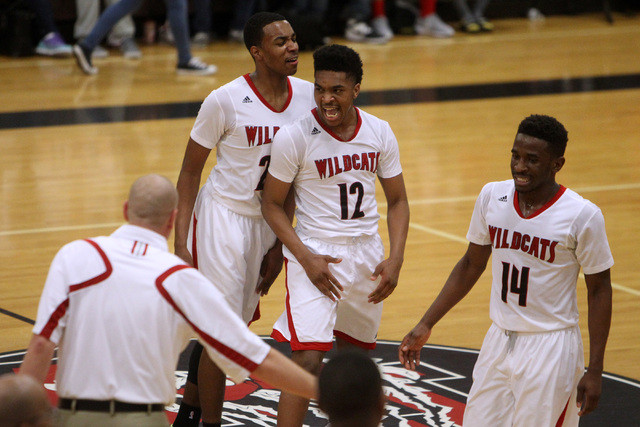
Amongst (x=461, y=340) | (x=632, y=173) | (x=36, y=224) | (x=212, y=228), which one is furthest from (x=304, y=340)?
(x=632, y=173)

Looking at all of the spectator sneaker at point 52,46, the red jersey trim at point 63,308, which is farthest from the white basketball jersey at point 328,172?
the spectator sneaker at point 52,46

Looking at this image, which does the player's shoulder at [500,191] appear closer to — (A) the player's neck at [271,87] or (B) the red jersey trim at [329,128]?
(B) the red jersey trim at [329,128]

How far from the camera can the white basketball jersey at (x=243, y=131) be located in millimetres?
4211

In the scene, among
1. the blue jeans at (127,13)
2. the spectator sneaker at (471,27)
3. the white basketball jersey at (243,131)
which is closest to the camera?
the white basketball jersey at (243,131)

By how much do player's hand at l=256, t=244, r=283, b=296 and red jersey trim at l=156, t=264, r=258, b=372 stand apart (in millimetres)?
1617

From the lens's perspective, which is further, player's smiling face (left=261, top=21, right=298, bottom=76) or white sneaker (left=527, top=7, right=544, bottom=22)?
white sneaker (left=527, top=7, right=544, bottom=22)

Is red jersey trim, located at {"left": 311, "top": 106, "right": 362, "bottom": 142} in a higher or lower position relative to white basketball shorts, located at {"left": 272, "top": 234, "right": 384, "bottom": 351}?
higher

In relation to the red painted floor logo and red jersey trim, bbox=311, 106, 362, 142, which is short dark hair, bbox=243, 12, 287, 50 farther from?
the red painted floor logo

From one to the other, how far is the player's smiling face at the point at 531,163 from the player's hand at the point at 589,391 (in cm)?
A: 63

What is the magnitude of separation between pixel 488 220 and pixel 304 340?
0.84 m

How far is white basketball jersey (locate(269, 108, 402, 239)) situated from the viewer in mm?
4016

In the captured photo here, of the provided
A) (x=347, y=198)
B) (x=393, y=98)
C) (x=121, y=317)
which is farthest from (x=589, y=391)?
(x=393, y=98)

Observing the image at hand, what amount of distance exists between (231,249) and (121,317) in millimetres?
1688

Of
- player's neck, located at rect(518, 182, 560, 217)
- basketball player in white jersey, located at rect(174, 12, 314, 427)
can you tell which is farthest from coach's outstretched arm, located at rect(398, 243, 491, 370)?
basketball player in white jersey, located at rect(174, 12, 314, 427)
